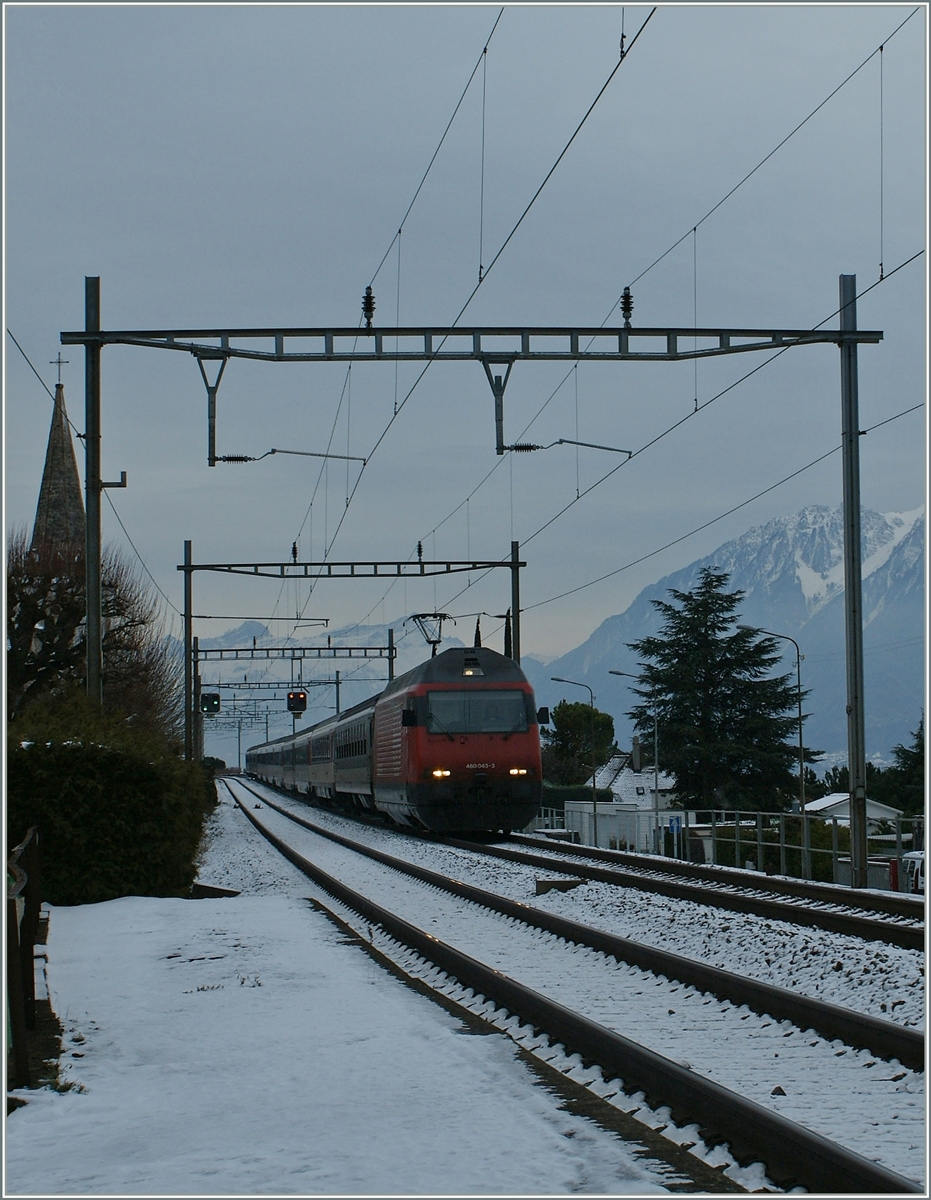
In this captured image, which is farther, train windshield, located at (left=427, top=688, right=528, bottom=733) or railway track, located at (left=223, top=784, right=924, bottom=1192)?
train windshield, located at (left=427, top=688, right=528, bottom=733)

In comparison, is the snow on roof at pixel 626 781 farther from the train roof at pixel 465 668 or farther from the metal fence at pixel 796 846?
the train roof at pixel 465 668

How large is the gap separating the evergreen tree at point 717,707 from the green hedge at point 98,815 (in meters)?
59.5

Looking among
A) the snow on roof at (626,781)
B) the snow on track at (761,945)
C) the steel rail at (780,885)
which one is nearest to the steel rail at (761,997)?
the snow on track at (761,945)

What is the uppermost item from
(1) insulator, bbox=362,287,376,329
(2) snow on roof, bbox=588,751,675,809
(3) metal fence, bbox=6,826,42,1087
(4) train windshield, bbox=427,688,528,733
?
(1) insulator, bbox=362,287,376,329

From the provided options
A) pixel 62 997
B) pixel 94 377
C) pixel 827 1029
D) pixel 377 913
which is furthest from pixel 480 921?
pixel 94 377

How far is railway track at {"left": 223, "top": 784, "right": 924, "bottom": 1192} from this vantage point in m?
5.36

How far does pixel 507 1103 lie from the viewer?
645cm

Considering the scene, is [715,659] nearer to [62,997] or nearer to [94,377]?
[94,377]

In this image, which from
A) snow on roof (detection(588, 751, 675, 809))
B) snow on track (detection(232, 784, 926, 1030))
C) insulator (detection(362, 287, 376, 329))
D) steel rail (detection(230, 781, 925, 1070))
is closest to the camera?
steel rail (detection(230, 781, 925, 1070))

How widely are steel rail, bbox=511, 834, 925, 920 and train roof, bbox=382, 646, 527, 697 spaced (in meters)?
4.07

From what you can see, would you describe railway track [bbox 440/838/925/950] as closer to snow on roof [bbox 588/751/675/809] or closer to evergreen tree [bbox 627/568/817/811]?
evergreen tree [bbox 627/568/817/811]

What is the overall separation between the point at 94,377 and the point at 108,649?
23155mm

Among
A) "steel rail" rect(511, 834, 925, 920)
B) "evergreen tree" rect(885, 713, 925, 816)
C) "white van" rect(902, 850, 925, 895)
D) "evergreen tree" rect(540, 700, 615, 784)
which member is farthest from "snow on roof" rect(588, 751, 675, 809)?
"white van" rect(902, 850, 925, 895)

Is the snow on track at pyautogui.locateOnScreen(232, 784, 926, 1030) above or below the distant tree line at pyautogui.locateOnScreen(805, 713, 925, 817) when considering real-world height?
above
